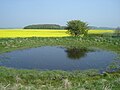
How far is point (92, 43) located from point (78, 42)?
2074 mm

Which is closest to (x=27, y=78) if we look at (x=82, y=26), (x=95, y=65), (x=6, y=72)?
(x=6, y=72)

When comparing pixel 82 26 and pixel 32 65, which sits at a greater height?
pixel 82 26

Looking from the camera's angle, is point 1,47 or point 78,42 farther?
point 78,42

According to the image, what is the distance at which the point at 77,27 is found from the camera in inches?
1652

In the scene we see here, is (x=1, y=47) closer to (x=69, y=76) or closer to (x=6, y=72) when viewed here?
(x=6, y=72)

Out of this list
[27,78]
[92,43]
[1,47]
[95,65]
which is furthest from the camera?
[92,43]

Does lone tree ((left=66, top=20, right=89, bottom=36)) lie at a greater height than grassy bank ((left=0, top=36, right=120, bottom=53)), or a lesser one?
greater

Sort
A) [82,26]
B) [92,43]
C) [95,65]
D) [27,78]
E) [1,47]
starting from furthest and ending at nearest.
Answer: [82,26]
[92,43]
[1,47]
[95,65]
[27,78]

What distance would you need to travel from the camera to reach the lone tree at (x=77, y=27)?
42.1 metres

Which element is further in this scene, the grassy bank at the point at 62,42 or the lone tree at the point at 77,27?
the lone tree at the point at 77,27

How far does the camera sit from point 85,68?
1683 centimetres

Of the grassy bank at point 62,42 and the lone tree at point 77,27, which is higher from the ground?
the lone tree at point 77,27

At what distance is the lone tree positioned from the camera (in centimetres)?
4207

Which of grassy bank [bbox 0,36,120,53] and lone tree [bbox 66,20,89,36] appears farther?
lone tree [bbox 66,20,89,36]
